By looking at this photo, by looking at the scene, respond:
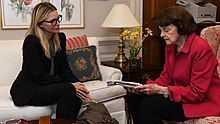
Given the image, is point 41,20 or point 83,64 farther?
point 83,64

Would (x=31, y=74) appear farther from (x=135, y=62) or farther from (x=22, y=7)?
(x=135, y=62)

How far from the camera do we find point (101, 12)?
3.45 m

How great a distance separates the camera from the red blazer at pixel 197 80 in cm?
176

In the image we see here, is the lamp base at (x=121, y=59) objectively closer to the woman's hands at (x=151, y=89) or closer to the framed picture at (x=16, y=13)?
the framed picture at (x=16, y=13)

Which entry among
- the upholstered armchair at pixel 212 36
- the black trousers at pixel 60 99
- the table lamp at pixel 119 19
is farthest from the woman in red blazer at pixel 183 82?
the table lamp at pixel 119 19

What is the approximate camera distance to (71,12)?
328cm

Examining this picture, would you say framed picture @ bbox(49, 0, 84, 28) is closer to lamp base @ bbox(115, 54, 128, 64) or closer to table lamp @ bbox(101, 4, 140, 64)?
table lamp @ bbox(101, 4, 140, 64)

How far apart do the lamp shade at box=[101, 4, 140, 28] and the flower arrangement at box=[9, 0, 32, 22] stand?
82 cm

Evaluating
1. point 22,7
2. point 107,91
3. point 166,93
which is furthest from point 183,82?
point 22,7

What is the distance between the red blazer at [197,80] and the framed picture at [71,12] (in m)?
1.66

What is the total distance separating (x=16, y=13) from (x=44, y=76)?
1088 mm

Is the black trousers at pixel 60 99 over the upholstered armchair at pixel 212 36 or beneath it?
beneath

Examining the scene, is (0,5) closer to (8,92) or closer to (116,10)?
(8,92)

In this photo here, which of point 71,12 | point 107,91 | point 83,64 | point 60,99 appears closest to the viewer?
point 60,99
